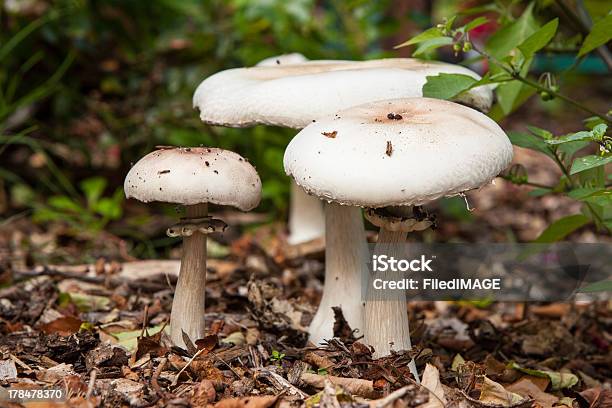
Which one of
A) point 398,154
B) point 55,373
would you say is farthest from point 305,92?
point 55,373

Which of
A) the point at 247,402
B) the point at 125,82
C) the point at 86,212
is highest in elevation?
the point at 125,82

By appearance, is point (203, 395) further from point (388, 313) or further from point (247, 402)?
point (388, 313)

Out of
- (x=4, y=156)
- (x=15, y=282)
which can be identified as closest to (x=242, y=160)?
(x=15, y=282)

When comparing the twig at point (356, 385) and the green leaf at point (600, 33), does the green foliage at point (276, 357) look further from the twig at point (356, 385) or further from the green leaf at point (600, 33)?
the green leaf at point (600, 33)

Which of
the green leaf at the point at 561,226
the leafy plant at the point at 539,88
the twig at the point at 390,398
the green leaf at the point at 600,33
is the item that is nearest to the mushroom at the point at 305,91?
the leafy plant at the point at 539,88

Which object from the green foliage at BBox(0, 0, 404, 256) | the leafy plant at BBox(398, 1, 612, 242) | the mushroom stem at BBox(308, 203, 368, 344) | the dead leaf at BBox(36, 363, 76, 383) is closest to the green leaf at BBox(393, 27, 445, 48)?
the leafy plant at BBox(398, 1, 612, 242)

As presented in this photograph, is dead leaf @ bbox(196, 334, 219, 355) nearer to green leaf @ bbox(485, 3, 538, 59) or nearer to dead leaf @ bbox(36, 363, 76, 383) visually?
dead leaf @ bbox(36, 363, 76, 383)
